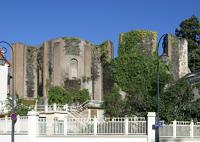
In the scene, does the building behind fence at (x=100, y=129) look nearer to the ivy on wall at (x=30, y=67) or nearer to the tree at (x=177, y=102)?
the tree at (x=177, y=102)

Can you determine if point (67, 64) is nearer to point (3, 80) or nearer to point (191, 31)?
point (3, 80)

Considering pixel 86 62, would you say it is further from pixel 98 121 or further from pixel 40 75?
pixel 98 121

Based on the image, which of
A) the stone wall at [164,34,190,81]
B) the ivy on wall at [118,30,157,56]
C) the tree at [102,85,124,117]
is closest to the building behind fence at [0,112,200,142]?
the tree at [102,85,124,117]

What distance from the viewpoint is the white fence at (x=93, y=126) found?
30469mm

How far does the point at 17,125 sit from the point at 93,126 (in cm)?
486

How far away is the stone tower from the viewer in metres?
65.4

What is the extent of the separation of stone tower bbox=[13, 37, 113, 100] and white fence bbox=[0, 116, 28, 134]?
31524 mm

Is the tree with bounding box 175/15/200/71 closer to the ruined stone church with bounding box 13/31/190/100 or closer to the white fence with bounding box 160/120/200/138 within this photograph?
the ruined stone church with bounding box 13/31/190/100

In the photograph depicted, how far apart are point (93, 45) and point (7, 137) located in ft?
122

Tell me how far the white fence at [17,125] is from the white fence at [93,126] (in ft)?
3.07

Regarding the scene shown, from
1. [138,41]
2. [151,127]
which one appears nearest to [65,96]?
[138,41]

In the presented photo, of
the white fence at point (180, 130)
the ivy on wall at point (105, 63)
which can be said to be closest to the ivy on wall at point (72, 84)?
the ivy on wall at point (105, 63)

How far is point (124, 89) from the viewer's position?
182ft

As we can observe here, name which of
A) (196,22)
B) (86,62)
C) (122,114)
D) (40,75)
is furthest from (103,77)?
(122,114)
